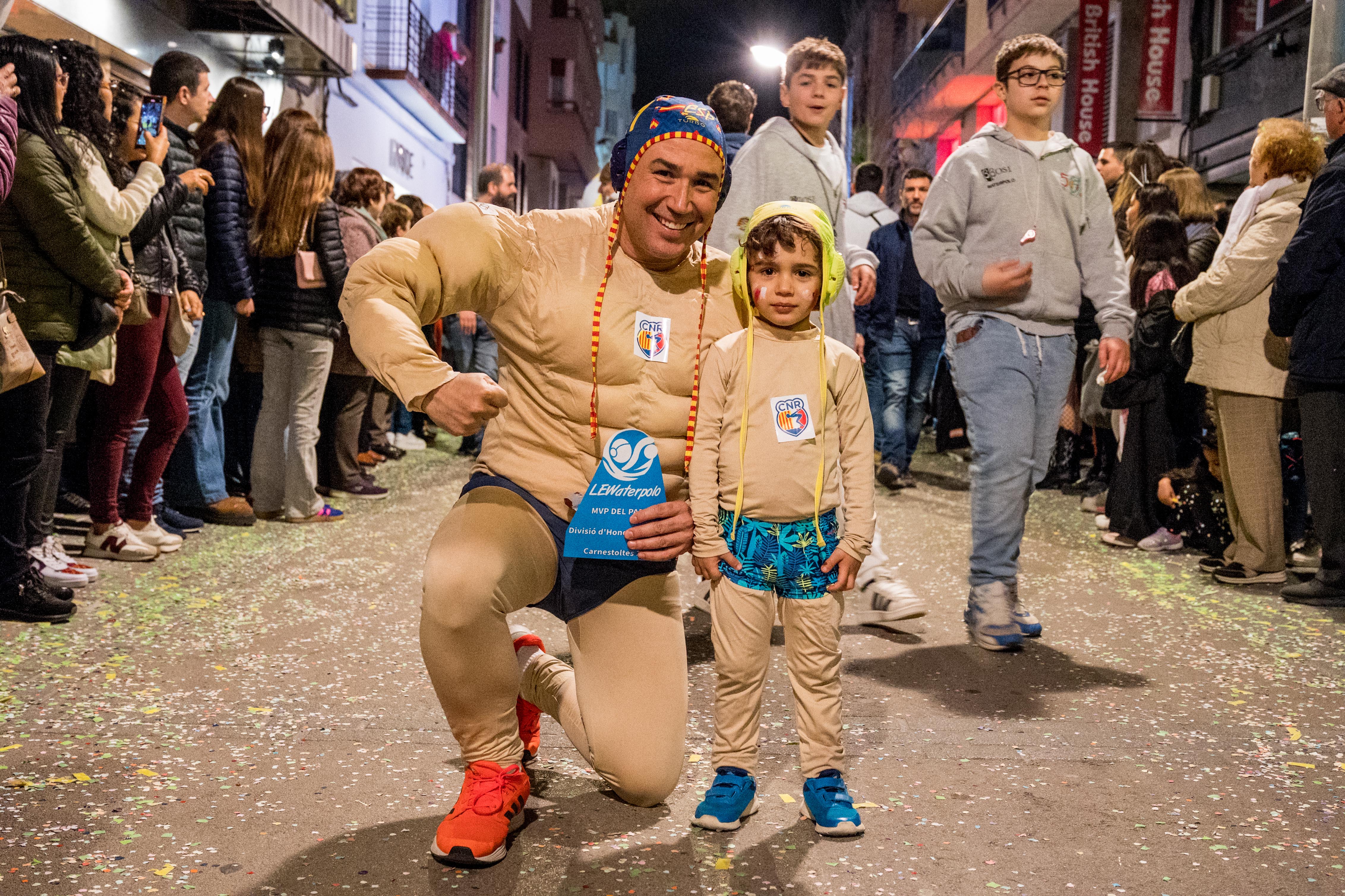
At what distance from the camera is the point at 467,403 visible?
8.34ft

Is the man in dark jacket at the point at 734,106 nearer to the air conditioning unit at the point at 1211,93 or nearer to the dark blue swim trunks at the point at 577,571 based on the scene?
the dark blue swim trunks at the point at 577,571

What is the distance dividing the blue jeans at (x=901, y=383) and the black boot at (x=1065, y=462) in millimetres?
1149

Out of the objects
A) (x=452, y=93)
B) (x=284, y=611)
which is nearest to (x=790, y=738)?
(x=284, y=611)

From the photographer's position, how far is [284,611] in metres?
5.13

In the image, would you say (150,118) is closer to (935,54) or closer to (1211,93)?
(1211,93)

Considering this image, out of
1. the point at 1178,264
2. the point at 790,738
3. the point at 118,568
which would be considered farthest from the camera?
the point at 1178,264

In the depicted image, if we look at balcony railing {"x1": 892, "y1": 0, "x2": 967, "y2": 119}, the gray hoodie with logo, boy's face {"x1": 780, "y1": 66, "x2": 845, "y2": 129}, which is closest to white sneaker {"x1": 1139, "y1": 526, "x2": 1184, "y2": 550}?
the gray hoodie with logo

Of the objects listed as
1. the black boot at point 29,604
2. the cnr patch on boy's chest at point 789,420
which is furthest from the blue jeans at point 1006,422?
the black boot at point 29,604

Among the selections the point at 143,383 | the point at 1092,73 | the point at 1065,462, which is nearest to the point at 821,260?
the point at 143,383

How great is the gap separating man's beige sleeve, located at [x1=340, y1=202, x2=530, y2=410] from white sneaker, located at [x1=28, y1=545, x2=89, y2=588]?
10.0ft

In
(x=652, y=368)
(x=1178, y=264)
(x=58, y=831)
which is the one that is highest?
(x=1178, y=264)

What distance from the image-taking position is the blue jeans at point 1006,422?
476 cm

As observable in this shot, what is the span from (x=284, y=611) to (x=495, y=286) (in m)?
2.64

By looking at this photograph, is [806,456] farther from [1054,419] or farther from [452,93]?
[452,93]
